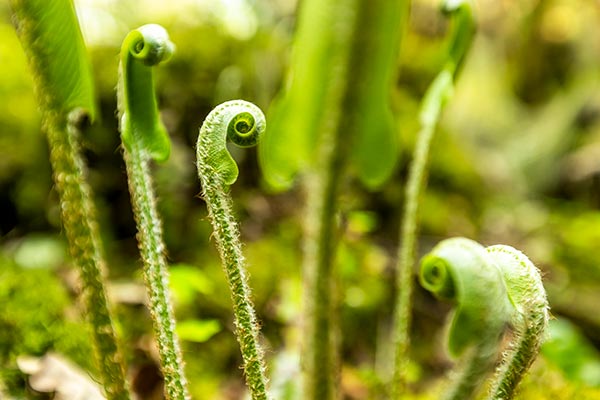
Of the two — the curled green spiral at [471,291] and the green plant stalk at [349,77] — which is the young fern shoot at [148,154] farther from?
the curled green spiral at [471,291]

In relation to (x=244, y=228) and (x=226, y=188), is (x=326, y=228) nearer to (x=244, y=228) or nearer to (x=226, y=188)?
(x=226, y=188)

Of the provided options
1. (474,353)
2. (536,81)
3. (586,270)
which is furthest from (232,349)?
(536,81)

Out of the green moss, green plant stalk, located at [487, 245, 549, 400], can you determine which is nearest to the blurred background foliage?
the green moss

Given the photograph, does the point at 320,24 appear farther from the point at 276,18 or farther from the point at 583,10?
the point at 583,10

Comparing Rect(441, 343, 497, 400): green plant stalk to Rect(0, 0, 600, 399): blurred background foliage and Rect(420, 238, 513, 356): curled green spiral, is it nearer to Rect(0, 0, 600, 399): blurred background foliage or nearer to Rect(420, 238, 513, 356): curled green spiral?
Rect(420, 238, 513, 356): curled green spiral

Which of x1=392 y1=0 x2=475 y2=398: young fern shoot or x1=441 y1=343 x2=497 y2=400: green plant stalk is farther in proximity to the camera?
x1=392 y1=0 x2=475 y2=398: young fern shoot

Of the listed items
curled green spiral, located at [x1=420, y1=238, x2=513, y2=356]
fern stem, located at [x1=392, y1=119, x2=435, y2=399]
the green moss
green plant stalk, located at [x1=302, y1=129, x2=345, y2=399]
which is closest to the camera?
curled green spiral, located at [x1=420, y1=238, x2=513, y2=356]

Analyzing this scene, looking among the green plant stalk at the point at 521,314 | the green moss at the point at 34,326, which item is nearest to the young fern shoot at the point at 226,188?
the green plant stalk at the point at 521,314
